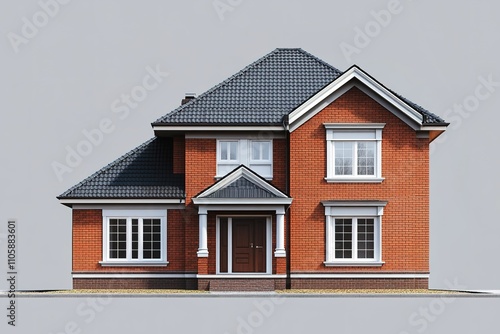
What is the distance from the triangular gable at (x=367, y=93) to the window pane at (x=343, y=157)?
150 cm

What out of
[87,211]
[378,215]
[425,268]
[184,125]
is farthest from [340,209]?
[87,211]

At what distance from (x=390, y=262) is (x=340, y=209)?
255cm

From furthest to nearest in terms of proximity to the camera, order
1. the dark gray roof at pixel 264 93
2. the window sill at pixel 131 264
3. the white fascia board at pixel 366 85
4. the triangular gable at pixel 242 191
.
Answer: the window sill at pixel 131 264 < the dark gray roof at pixel 264 93 < the white fascia board at pixel 366 85 < the triangular gable at pixel 242 191

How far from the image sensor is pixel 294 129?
38.2 meters

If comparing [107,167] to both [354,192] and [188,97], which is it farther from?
[354,192]

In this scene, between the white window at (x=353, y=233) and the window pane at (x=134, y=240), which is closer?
the white window at (x=353, y=233)

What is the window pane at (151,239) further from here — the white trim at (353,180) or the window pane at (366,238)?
the window pane at (366,238)

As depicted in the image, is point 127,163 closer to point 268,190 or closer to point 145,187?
point 145,187

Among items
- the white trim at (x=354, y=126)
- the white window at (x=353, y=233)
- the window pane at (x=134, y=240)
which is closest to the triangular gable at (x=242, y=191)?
the white window at (x=353, y=233)

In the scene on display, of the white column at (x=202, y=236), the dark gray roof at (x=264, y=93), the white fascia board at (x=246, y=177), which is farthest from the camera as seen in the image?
the dark gray roof at (x=264, y=93)

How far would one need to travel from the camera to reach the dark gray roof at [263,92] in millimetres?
38344

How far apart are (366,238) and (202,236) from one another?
577cm

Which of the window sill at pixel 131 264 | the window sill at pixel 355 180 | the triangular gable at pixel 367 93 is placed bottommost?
the window sill at pixel 131 264

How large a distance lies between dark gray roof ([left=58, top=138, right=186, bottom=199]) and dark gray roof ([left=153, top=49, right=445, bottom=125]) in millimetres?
2263
